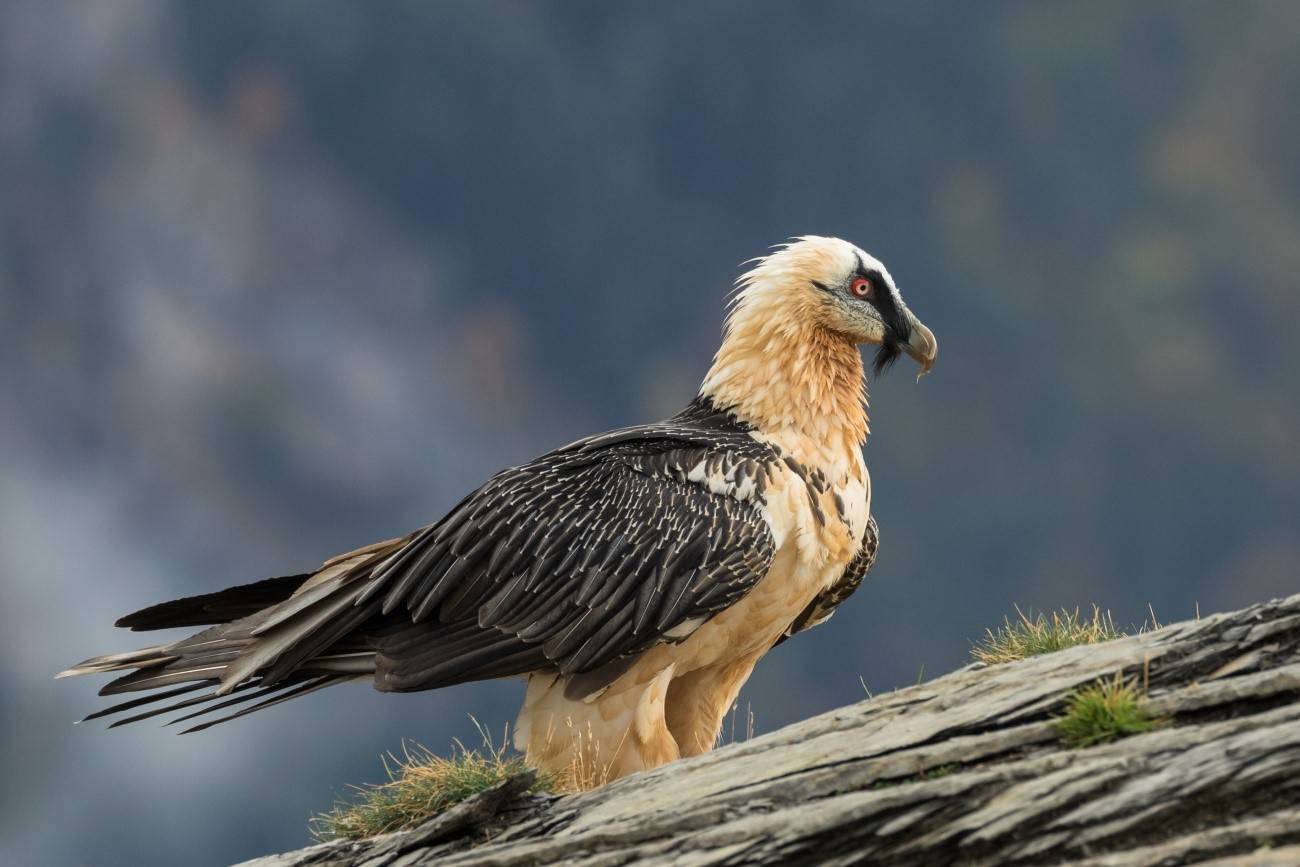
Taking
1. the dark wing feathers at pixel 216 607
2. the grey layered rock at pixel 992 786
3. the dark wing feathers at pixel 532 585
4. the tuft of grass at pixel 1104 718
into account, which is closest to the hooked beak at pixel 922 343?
the dark wing feathers at pixel 532 585

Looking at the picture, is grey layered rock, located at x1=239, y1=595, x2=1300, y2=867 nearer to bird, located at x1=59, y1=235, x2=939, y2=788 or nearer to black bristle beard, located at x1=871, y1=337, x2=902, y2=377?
bird, located at x1=59, y1=235, x2=939, y2=788

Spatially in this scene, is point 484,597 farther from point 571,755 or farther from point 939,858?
point 939,858

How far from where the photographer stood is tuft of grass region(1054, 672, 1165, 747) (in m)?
6.32

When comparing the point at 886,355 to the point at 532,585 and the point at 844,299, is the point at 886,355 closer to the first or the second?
the point at 844,299

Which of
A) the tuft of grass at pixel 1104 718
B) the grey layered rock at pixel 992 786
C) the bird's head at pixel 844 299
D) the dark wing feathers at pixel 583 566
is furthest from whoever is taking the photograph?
the bird's head at pixel 844 299

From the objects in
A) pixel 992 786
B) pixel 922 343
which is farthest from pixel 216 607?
pixel 992 786

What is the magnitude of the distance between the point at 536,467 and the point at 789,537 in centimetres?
186

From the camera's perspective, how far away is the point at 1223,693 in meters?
6.36

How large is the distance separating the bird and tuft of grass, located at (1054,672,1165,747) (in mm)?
2864

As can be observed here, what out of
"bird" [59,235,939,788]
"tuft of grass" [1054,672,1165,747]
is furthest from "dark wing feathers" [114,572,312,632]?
"tuft of grass" [1054,672,1165,747]

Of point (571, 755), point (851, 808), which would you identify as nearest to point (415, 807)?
point (571, 755)

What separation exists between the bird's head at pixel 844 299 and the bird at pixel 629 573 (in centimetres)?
2

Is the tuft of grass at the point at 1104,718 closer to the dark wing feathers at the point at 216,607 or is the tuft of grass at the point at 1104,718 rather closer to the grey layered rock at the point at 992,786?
the grey layered rock at the point at 992,786

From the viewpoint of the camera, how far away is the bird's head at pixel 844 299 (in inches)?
404
